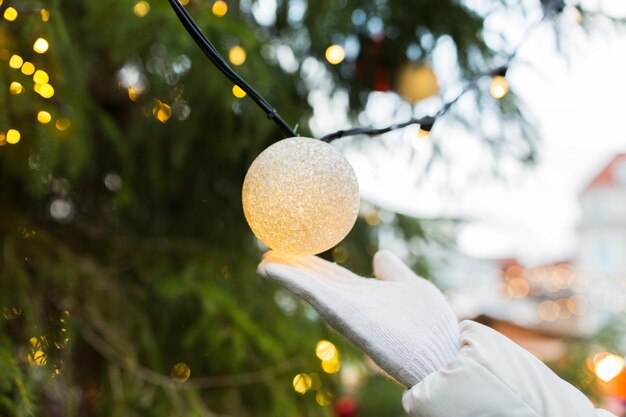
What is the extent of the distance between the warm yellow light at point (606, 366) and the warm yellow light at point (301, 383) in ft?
5.10

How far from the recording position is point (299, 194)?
2.09ft

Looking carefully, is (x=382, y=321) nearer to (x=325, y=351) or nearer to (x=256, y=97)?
(x=256, y=97)

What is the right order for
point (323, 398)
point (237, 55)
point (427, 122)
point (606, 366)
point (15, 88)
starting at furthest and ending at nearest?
point (606, 366), point (323, 398), point (237, 55), point (15, 88), point (427, 122)

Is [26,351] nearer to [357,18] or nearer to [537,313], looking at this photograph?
[357,18]

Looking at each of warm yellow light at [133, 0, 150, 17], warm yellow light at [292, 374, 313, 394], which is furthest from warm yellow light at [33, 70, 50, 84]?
warm yellow light at [292, 374, 313, 394]

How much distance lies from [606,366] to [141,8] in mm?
2160

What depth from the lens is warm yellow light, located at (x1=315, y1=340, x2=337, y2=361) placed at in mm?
1336

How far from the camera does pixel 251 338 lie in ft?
4.07

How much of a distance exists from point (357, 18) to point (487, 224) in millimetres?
918

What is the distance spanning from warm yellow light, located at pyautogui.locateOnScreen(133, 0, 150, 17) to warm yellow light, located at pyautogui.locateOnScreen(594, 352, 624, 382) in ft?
6.75

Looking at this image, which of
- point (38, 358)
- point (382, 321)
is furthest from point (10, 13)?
point (382, 321)

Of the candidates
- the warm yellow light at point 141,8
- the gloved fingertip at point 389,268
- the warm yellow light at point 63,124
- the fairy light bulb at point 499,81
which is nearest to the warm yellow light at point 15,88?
the warm yellow light at point 63,124

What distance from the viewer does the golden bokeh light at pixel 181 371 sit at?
1.33 meters

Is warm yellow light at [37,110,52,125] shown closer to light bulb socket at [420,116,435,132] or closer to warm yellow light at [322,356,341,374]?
light bulb socket at [420,116,435,132]
